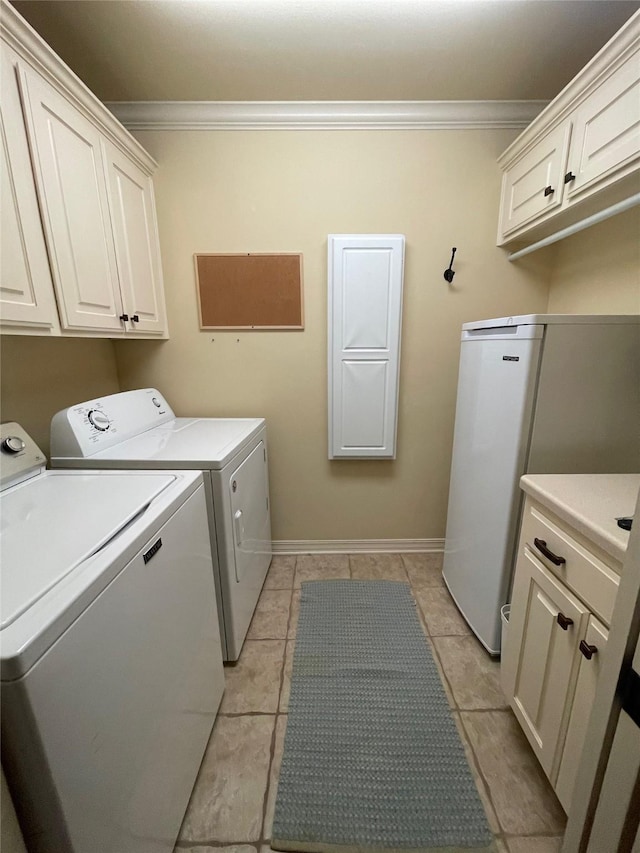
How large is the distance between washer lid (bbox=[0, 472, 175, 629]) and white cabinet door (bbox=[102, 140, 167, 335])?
83 cm

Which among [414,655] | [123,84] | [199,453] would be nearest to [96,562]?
[199,453]

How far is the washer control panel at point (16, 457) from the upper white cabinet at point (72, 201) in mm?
369

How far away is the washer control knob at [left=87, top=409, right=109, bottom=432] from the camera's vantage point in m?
1.37

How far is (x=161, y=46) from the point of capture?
1.34m

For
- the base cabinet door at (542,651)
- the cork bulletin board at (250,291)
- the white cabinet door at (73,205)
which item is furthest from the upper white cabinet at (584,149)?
the white cabinet door at (73,205)

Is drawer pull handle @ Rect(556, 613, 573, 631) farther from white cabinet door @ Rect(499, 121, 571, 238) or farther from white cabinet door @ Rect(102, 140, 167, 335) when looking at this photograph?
white cabinet door @ Rect(102, 140, 167, 335)

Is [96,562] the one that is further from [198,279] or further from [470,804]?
[198,279]

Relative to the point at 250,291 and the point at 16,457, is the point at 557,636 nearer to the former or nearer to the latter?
the point at 16,457

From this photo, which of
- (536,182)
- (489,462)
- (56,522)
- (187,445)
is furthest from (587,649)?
(536,182)

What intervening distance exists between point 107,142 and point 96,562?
1692 mm

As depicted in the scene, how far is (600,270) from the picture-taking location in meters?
1.56

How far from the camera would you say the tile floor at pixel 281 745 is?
0.98 m

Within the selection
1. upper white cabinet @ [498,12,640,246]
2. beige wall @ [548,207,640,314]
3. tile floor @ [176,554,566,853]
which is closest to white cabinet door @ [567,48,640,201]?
upper white cabinet @ [498,12,640,246]

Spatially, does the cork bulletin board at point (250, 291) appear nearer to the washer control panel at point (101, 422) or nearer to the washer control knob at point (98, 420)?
the washer control panel at point (101, 422)
